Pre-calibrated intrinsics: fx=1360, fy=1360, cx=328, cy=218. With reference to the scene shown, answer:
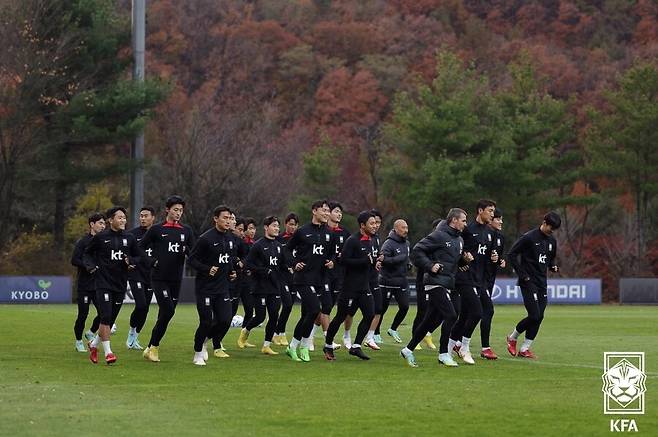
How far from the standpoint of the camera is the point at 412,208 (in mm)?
71375

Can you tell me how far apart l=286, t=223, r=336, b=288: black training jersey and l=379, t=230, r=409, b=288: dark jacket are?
2862 mm

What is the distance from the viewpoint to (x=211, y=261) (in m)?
19.1

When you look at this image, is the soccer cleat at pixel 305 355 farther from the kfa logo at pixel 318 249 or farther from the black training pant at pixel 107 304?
the black training pant at pixel 107 304

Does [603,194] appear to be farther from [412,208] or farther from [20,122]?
[20,122]

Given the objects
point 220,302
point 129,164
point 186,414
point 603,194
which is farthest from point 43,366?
point 603,194

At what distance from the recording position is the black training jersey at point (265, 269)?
2270 centimetres

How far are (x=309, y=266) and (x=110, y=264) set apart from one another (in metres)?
2.96

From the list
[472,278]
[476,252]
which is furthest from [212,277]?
[476,252]

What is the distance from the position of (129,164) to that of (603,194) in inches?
1135

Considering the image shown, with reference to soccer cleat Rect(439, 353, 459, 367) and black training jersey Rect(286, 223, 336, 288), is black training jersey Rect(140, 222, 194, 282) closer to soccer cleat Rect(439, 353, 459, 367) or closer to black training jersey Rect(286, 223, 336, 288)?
black training jersey Rect(286, 223, 336, 288)

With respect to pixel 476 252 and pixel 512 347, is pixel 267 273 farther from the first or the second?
pixel 512 347

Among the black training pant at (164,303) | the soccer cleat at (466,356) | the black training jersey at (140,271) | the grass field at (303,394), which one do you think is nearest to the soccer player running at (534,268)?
the grass field at (303,394)

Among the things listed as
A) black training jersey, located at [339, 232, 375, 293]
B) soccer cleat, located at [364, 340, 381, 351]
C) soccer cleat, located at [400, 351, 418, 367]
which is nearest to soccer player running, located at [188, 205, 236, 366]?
black training jersey, located at [339, 232, 375, 293]

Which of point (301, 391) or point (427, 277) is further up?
point (427, 277)
